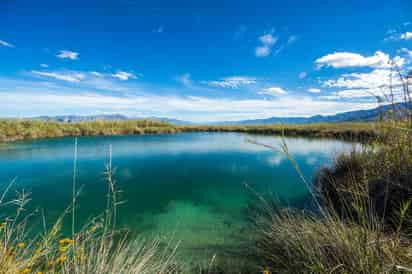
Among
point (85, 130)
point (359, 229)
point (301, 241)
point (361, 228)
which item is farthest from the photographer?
point (85, 130)

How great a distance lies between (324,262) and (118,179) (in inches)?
239

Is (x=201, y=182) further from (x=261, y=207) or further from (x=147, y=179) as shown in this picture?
(x=261, y=207)

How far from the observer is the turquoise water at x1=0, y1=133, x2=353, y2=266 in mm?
3719

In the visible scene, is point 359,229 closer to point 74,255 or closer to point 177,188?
point 74,255

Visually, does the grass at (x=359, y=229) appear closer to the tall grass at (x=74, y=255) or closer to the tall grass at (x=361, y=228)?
the tall grass at (x=361, y=228)

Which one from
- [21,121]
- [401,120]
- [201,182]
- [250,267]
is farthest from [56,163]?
[21,121]

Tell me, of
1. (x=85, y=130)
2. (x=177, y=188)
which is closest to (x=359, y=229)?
(x=177, y=188)

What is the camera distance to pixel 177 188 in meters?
5.83

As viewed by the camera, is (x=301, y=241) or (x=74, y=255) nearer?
(x=74, y=255)

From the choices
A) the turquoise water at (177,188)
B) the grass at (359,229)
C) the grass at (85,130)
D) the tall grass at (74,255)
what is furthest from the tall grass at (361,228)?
the grass at (85,130)

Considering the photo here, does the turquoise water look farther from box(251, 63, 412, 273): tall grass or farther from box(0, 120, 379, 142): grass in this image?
box(0, 120, 379, 142): grass

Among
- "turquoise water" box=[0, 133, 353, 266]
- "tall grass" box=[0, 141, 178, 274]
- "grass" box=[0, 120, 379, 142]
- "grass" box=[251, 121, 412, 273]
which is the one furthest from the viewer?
"grass" box=[0, 120, 379, 142]

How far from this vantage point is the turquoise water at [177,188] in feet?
12.2

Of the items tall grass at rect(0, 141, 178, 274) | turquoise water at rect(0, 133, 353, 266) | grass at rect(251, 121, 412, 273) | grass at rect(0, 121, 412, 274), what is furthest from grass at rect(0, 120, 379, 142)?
tall grass at rect(0, 141, 178, 274)
